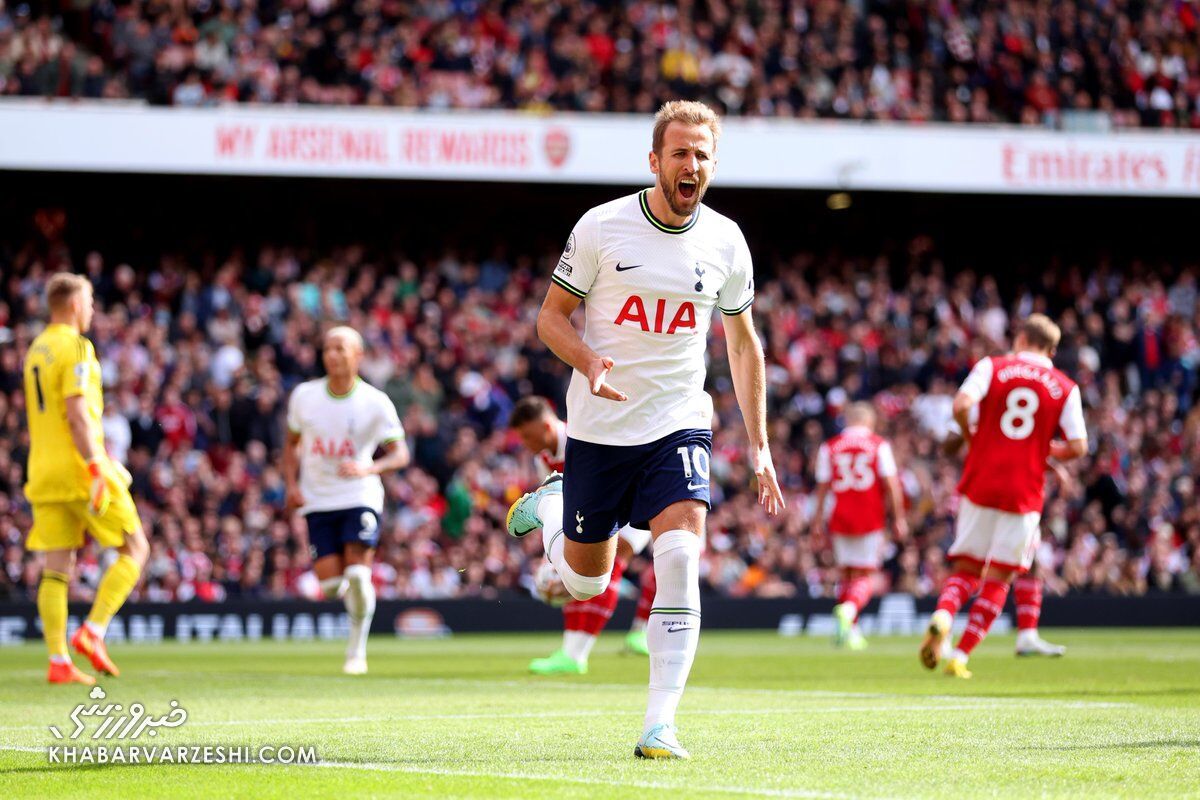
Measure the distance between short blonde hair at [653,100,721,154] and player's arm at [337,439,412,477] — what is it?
617 cm

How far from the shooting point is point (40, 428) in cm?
1145

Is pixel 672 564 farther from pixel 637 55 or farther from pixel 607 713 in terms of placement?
pixel 637 55

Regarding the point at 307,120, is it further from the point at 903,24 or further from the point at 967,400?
the point at 967,400

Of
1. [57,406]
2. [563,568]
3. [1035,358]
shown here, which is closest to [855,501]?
[1035,358]

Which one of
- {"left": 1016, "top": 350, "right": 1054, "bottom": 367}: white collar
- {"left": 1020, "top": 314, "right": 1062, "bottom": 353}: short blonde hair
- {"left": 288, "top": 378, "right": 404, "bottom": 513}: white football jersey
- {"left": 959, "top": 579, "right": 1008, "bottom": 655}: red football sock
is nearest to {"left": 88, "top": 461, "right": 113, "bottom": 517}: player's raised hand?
{"left": 288, "top": 378, "right": 404, "bottom": 513}: white football jersey

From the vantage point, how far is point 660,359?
22.4 feet

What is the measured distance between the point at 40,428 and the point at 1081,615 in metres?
15.4

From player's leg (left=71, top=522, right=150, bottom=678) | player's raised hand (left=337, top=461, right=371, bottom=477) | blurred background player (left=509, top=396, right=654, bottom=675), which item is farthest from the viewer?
player's raised hand (left=337, top=461, right=371, bottom=477)

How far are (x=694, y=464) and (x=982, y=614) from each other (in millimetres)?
5805

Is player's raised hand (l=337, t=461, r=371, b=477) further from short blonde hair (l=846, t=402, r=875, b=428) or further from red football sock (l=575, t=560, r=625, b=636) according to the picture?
short blonde hair (l=846, t=402, r=875, b=428)

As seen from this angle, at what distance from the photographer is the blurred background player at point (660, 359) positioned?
662 centimetres

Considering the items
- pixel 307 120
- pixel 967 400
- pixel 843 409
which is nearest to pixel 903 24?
pixel 843 409

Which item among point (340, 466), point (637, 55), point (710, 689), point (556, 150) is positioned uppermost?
point (637, 55)

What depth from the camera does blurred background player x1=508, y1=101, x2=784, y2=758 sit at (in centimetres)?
662
